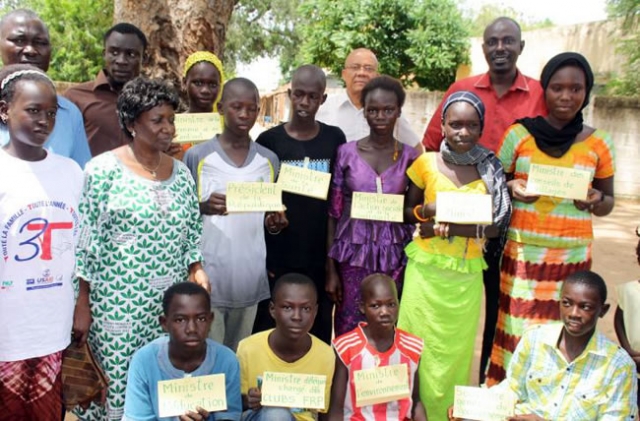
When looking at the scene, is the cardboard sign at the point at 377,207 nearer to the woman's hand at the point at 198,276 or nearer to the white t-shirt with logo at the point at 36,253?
the woman's hand at the point at 198,276

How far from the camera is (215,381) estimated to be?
108 inches

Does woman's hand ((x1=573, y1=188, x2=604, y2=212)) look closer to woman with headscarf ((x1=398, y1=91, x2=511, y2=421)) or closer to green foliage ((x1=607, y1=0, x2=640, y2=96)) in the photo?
woman with headscarf ((x1=398, y1=91, x2=511, y2=421))

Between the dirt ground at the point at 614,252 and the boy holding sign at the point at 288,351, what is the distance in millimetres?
1920

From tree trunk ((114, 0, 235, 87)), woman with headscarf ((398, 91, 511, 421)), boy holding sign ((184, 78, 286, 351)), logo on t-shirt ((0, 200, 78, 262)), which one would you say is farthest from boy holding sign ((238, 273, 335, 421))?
tree trunk ((114, 0, 235, 87))

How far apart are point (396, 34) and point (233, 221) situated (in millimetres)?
12575

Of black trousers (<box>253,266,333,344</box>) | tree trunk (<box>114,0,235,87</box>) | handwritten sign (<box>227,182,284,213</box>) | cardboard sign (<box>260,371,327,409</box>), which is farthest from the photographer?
tree trunk (<box>114,0,235,87</box>)

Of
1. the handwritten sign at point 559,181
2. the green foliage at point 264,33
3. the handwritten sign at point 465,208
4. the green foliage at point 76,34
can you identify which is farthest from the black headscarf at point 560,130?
the green foliage at point 264,33

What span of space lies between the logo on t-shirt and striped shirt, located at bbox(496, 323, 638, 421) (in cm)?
228

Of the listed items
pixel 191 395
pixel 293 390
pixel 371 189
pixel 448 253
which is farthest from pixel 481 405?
pixel 191 395

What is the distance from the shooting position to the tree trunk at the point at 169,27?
5523 millimetres

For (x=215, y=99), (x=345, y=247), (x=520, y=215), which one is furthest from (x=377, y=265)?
(x=215, y=99)

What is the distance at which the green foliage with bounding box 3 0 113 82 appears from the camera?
2048cm

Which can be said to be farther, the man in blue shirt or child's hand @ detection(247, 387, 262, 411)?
the man in blue shirt

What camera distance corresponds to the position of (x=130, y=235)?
8.98ft
